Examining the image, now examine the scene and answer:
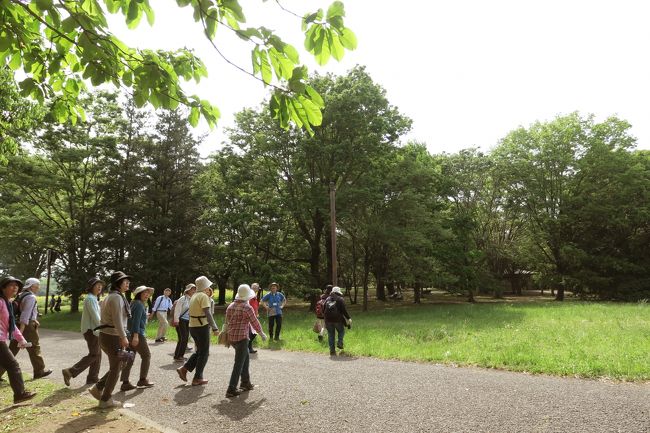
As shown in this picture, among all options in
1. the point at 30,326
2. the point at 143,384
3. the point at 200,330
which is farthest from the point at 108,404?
the point at 30,326

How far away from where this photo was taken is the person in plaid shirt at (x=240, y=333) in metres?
6.52

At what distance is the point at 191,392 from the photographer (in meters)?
6.82

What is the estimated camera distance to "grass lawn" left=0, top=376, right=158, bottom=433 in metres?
5.06

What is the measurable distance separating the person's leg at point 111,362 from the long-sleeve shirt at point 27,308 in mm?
3429

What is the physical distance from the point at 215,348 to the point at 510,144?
34490mm

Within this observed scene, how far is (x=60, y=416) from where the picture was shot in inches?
217

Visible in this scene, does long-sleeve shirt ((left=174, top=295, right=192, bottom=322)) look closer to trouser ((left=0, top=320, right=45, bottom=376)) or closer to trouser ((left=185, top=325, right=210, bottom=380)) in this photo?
trouser ((left=0, top=320, right=45, bottom=376))

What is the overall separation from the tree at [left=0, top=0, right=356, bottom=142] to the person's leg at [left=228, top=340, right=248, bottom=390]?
166 inches

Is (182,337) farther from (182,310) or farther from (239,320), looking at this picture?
(239,320)

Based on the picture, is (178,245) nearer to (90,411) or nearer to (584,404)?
(90,411)

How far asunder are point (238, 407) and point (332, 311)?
191 inches

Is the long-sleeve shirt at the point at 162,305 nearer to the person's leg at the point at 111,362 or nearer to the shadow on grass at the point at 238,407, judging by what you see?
the person's leg at the point at 111,362

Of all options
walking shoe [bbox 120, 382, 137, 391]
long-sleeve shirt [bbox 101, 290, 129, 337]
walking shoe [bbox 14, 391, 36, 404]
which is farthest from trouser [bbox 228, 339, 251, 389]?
walking shoe [bbox 14, 391, 36, 404]

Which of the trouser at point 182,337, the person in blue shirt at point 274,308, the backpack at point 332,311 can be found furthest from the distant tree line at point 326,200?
the trouser at point 182,337
